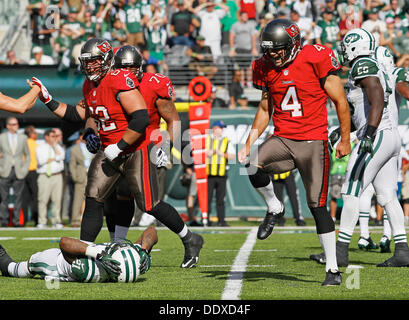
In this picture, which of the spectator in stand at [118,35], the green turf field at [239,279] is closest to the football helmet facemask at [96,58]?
the green turf field at [239,279]

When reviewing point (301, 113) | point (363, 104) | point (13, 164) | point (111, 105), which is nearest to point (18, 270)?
point (111, 105)

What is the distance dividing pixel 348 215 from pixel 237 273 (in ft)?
4.05

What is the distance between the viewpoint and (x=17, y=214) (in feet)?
48.1

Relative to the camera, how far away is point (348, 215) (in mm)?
7352

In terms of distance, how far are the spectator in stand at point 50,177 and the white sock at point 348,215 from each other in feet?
27.4

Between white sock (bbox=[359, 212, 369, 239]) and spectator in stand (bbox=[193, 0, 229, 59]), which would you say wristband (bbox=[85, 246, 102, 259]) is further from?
spectator in stand (bbox=[193, 0, 229, 59])

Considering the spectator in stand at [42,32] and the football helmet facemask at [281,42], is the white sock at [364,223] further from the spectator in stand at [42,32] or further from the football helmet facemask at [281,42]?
the spectator in stand at [42,32]

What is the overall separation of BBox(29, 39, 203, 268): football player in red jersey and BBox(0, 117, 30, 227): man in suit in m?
8.07

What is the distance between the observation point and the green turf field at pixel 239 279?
5.44 metres

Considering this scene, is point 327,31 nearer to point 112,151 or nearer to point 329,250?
point 112,151

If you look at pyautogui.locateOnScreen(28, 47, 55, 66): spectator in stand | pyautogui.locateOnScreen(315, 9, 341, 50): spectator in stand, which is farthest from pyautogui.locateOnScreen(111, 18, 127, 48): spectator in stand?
pyautogui.locateOnScreen(315, 9, 341, 50): spectator in stand

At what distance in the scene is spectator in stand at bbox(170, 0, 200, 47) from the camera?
18.0m

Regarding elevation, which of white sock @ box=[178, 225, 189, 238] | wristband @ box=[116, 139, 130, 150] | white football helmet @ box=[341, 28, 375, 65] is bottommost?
white sock @ box=[178, 225, 189, 238]
